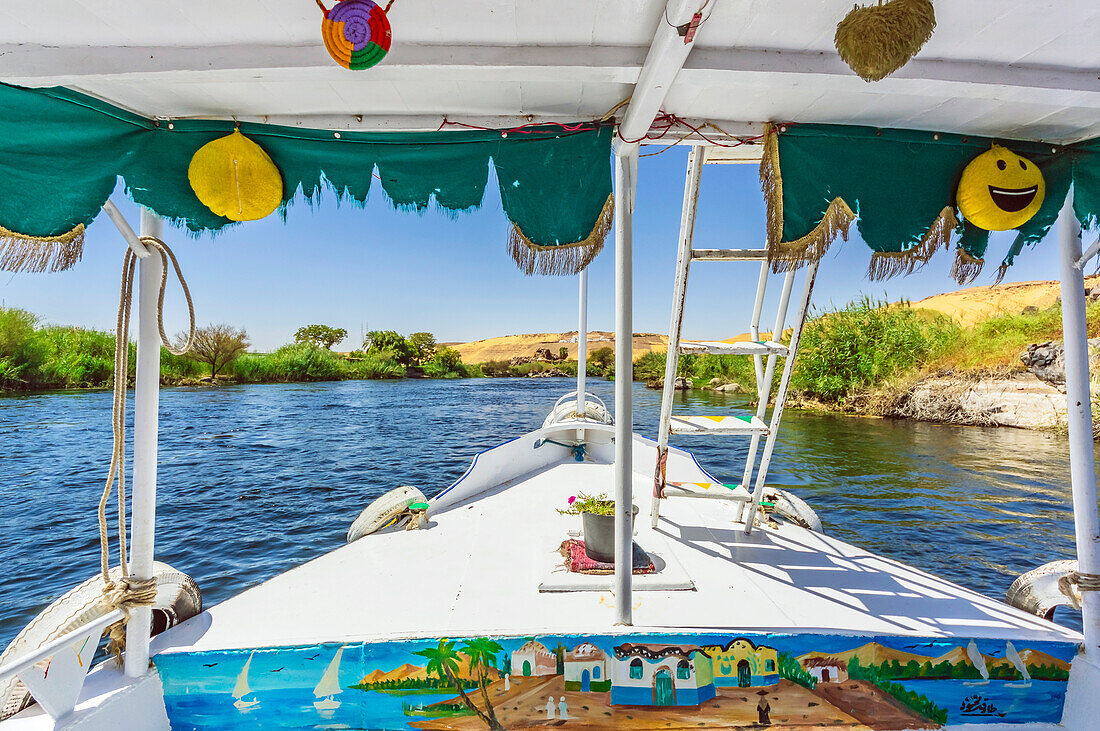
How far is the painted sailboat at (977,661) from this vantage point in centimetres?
203

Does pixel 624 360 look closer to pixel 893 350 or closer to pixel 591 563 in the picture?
pixel 591 563

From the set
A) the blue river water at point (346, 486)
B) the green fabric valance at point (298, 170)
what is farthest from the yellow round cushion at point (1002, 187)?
the blue river water at point (346, 486)

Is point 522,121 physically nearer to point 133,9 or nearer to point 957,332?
point 133,9

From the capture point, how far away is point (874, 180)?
2.26 metres

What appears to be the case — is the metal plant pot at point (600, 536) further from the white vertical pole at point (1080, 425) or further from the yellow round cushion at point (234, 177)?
the yellow round cushion at point (234, 177)

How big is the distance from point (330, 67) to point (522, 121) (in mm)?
775

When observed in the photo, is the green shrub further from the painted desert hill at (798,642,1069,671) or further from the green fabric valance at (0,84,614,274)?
the green fabric valance at (0,84,614,274)

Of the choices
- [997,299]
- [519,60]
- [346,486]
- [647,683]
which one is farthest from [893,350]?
[997,299]

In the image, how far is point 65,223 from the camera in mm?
1796

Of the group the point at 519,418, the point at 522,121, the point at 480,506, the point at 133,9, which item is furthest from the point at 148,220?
the point at 519,418

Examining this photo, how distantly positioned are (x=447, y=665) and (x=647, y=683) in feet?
2.63

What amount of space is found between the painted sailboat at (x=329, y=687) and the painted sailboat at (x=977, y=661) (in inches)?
99.1

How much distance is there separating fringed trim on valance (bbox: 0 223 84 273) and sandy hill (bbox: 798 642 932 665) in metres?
3.20

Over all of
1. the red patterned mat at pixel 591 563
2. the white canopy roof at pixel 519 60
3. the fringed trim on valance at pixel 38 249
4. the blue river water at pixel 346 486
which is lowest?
the blue river water at pixel 346 486
